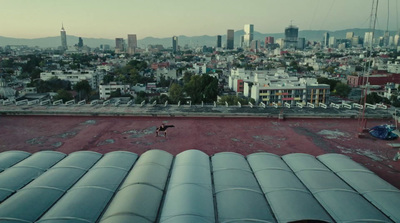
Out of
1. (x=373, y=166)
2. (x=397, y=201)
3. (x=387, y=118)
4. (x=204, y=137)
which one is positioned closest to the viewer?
(x=397, y=201)

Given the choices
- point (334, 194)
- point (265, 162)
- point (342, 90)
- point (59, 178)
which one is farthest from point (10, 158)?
point (342, 90)

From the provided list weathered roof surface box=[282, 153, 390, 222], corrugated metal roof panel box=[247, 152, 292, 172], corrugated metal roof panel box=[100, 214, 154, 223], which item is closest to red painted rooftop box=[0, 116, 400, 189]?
corrugated metal roof panel box=[247, 152, 292, 172]

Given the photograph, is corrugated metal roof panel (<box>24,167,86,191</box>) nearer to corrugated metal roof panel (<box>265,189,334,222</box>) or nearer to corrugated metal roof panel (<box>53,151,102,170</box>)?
corrugated metal roof panel (<box>53,151,102,170</box>)

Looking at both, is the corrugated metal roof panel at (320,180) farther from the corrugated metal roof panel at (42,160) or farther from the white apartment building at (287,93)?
the white apartment building at (287,93)

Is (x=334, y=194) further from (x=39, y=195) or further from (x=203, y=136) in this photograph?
(x=203, y=136)

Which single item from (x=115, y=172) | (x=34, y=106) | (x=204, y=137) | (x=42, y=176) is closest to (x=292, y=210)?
(x=115, y=172)


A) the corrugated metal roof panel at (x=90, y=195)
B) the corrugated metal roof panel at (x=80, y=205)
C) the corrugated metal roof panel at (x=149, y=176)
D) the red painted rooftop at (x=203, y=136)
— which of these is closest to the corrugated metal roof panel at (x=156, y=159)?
the corrugated metal roof panel at (x=149, y=176)

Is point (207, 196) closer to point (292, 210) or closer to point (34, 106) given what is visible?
point (292, 210)
